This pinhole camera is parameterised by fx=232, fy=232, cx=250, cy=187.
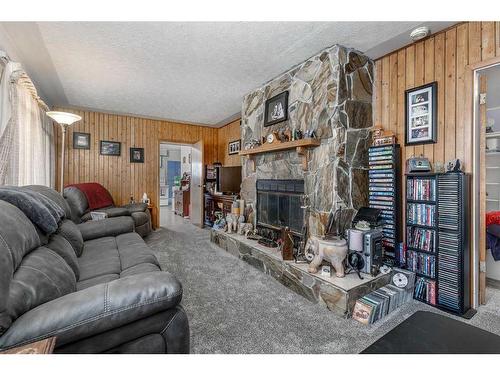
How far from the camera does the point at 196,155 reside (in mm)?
5828

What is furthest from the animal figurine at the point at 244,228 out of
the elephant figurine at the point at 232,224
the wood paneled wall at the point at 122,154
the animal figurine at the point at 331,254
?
the wood paneled wall at the point at 122,154

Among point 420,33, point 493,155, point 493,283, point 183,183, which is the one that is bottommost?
point 493,283

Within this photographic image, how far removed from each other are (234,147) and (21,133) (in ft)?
12.0

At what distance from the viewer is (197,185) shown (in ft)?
18.7

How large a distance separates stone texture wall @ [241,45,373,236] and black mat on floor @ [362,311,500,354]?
136cm

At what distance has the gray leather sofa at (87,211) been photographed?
3.62m

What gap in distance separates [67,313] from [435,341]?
1.52m

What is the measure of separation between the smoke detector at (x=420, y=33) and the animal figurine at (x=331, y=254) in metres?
2.06

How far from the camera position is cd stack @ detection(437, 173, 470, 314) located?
1953 millimetres

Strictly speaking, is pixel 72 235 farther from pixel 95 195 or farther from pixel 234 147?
pixel 234 147

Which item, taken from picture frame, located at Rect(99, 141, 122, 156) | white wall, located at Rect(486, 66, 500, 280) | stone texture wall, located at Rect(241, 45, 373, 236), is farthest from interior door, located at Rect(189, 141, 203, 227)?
white wall, located at Rect(486, 66, 500, 280)

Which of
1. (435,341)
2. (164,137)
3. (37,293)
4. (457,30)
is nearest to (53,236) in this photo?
(37,293)

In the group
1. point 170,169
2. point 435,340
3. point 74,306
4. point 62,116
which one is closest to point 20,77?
point 62,116
